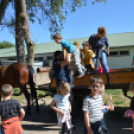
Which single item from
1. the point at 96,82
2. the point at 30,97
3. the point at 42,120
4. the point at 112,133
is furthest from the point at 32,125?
the point at 96,82

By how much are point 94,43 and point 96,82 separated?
2.19 m

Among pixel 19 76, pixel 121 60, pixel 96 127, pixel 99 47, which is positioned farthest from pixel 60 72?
pixel 121 60

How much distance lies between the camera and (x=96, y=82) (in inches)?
86.0

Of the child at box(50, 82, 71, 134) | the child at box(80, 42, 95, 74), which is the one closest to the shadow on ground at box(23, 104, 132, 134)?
the child at box(50, 82, 71, 134)

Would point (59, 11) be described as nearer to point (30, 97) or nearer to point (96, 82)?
point (30, 97)

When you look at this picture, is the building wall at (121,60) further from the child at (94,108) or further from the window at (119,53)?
the child at (94,108)

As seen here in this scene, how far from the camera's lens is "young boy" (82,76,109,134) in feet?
7.13

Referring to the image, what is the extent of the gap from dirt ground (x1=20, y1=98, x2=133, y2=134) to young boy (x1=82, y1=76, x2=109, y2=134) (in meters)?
1.41

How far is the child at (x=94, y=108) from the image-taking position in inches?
85.5

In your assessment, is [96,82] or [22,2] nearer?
[96,82]

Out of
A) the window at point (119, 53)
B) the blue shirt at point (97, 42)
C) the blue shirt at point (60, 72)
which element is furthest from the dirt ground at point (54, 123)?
the window at point (119, 53)

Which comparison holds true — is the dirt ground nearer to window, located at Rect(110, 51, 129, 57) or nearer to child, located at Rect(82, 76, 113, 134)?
child, located at Rect(82, 76, 113, 134)

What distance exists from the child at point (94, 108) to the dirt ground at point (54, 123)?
1.41 m

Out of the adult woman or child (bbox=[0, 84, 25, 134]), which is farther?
the adult woman
